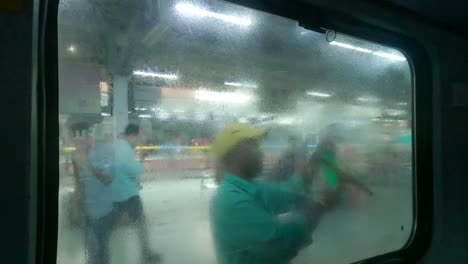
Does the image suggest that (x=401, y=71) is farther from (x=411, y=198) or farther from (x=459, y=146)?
(x=411, y=198)

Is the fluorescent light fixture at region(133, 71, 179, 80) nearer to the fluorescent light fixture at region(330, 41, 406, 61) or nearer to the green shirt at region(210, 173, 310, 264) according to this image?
the green shirt at region(210, 173, 310, 264)

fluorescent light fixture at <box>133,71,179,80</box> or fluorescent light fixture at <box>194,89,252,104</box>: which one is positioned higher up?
fluorescent light fixture at <box>133,71,179,80</box>

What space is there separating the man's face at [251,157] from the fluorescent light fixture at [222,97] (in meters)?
0.17

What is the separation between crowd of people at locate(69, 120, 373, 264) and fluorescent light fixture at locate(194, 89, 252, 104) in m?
0.10

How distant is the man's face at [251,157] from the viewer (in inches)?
47.1

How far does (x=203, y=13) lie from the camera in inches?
44.8

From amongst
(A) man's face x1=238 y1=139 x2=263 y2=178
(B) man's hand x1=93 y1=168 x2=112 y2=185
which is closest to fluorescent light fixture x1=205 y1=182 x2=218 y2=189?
(A) man's face x1=238 y1=139 x2=263 y2=178

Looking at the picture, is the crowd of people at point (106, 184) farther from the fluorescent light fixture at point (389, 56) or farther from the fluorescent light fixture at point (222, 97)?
the fluorescent light fixture at point (389, 56)

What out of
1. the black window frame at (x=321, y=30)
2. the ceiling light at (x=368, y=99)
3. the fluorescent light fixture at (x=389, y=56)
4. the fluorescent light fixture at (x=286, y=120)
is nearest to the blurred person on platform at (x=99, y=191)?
the black window frame at (x=321, y=30)

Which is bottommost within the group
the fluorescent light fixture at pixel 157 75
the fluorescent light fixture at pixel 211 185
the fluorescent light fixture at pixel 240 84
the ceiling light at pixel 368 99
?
the fluorescent light fixture at pixel 211 185

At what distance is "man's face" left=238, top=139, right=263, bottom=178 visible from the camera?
120 centimetres
